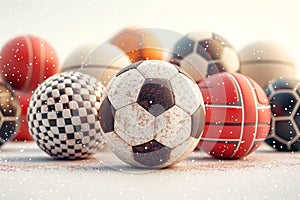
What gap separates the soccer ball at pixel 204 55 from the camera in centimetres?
411

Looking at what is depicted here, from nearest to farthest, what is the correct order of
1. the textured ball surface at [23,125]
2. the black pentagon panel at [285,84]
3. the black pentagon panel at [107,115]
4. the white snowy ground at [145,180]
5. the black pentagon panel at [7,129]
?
1. the white snowy ground at [145,180]
2. the black pentagon panel at [107,115]
3. the black pentagon panel at [7,129]
4. the black pentagon panel at [285,84]
5. the textured ball surface at [23,125]

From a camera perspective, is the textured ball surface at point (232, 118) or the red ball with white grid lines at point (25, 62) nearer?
the textured ball surface at point (232, 118)

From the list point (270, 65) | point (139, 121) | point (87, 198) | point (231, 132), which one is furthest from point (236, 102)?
point (270, 65)

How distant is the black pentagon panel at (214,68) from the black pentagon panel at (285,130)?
2.55ft

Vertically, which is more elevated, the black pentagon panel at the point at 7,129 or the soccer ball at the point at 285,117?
the soccer ball at the point at 285,117

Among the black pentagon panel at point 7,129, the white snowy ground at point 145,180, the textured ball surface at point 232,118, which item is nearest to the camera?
the white snowy ground at point 145,180

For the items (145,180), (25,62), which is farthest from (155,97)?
(25,62)

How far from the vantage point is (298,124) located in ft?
12.2

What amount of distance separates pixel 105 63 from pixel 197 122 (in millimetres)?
1781

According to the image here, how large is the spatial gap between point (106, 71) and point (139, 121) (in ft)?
5.55

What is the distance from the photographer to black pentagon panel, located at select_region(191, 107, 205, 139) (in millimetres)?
2396

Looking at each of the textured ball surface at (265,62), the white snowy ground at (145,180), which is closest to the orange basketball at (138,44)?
the textured ball surface at (265,62)

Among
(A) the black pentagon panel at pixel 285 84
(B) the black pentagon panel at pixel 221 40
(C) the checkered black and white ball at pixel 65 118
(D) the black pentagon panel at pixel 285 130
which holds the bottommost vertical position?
(D) the black pentagon panel at pixel 285 130

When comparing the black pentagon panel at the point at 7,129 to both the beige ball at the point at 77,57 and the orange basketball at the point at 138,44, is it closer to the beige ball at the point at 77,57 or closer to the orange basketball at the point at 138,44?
the beige ball at the point at 77,57
